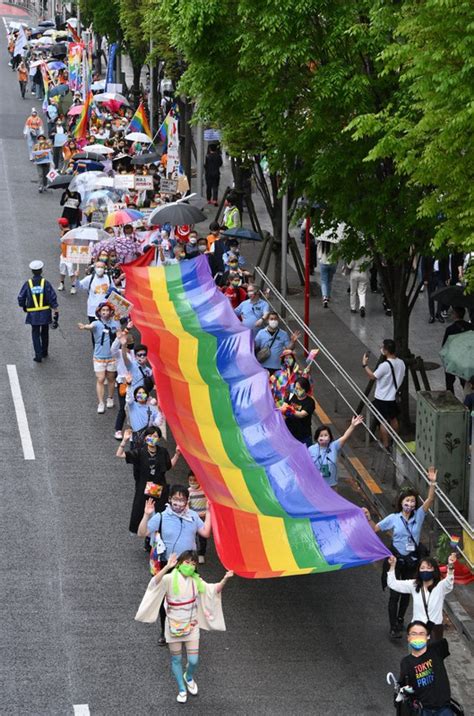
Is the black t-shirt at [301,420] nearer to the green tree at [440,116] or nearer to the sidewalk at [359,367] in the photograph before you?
the sidewalk at [359,367]

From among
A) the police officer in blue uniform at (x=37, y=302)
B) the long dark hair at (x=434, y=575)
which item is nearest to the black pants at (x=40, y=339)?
the police officer in blue uniform at (x=37, y=302)

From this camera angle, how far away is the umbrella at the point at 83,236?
2638cm

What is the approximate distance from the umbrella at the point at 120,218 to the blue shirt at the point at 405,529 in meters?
13.9

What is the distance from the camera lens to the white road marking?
19328mm

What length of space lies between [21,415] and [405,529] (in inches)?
316

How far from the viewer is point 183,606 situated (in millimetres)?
12773

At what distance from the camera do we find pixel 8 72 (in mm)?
66188

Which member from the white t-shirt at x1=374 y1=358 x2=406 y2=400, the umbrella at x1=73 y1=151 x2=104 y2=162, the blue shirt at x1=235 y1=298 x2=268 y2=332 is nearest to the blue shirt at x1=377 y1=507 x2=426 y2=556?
the white t-shirt at x1=374 y1=358 x2=406 y2=400

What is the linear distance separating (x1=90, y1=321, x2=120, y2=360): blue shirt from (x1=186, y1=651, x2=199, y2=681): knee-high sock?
319 inches

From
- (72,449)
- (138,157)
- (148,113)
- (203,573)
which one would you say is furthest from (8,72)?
(203,573)

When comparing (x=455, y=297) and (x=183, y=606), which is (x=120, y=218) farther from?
(x=183, y=606)

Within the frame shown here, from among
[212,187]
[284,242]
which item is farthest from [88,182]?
[284,242]

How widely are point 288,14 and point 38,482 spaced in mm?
6482

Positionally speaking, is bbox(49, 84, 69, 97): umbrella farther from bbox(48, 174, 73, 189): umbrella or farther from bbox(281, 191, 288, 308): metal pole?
bbox(281, 191, 288, 308): metal pole
